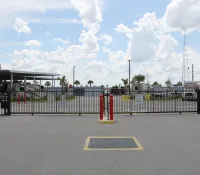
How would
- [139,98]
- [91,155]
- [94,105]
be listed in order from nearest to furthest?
[91,155] → [139,98] → [94,105]

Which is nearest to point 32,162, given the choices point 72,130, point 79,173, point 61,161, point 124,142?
point 61,161

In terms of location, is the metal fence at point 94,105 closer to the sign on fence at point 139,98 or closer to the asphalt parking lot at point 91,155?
the sign on fence at point 139,98

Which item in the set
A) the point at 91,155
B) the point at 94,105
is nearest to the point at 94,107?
the point at 94,105

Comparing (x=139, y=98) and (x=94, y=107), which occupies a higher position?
(x=139, y=98)

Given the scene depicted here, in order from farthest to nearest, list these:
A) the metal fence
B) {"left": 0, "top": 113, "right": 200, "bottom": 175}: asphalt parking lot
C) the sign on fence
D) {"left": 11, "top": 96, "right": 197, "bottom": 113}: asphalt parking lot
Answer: {"left": 11, "top": 96, "right": 197, "bottom": 113}: asphalt parking lot
the metal fence
the sign on fence
{"left": 0, "top": 113, "right": 200, "bottom": 175}: asphalt parking lot

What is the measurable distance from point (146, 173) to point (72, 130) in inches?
249

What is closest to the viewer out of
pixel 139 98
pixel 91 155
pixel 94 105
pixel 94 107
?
pixel 91 155

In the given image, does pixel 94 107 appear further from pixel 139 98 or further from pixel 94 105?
pixel 139 98

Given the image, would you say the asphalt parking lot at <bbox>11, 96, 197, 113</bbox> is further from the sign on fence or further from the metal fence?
the sign on fence

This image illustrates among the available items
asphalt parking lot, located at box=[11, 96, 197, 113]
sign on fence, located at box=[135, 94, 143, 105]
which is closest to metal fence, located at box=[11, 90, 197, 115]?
asphalt parking lot, located at box=[11, 96, 197, 113]

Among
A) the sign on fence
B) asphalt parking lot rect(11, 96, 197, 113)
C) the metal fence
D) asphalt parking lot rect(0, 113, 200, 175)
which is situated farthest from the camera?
A: asphalt parking lot rect(11, 96, 197, 113)

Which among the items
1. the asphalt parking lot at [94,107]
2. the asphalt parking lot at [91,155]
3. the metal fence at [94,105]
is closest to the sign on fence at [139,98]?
the metal fence at [94,105]

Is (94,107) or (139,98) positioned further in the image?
(94,107)

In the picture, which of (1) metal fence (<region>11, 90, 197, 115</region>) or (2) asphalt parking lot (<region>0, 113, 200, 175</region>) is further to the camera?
(1) metal fence (<region>11, 90, 197, 115</region>)
